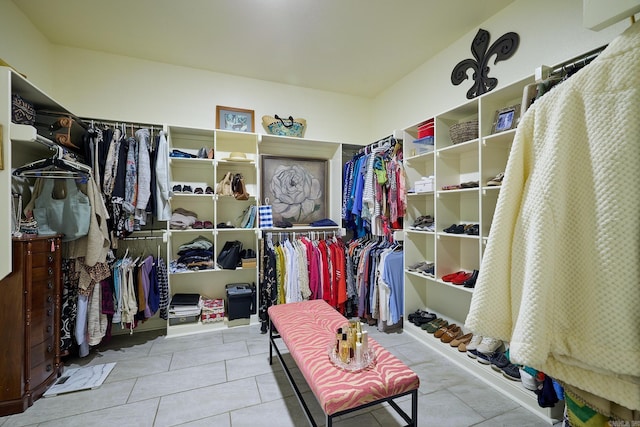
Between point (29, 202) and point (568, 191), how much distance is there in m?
3.28

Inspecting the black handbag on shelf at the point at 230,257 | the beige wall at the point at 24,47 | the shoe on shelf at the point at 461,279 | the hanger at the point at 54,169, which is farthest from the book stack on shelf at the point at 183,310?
the shoe on shelf at the point at 461,279

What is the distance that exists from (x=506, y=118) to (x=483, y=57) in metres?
0.84

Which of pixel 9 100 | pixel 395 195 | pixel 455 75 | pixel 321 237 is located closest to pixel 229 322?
pixel 321 237

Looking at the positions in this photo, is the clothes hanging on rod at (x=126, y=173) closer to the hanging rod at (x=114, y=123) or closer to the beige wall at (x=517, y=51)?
the hanging rod at (x=114, y=123)

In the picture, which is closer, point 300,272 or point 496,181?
point 496,181

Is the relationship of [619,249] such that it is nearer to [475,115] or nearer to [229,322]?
[475,115]

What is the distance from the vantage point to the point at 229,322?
305cm

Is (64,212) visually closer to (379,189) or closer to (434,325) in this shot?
(379,189)

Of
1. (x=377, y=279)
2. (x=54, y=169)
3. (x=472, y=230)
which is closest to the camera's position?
(x=54, y=169)

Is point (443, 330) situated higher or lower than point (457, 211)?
lower

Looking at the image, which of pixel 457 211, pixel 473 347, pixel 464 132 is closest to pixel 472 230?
pixel 457 211

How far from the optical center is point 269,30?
247cm

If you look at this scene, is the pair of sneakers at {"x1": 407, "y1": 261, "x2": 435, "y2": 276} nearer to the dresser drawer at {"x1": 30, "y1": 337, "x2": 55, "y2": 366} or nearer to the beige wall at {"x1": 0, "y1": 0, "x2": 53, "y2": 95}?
the dresser drawer at {"x1": 30, "y1": 337, "x2": 55, "y2": 366}

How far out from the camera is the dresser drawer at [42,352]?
181 cm
